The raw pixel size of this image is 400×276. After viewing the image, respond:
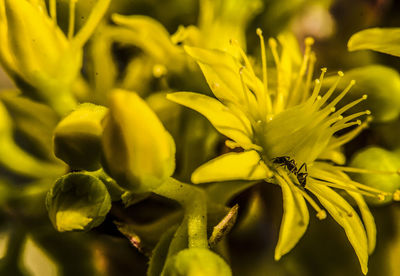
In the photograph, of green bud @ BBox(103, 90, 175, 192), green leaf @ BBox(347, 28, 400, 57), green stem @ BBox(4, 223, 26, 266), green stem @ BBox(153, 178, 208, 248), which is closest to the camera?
green bud @ BBox(103, 90, 175, 192)

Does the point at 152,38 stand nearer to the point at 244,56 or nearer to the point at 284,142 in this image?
the point at 244,56

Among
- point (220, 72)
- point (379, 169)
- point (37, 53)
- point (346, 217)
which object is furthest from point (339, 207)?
point (37, 53)

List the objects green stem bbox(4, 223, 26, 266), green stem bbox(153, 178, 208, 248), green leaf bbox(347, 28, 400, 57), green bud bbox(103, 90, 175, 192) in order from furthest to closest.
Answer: green stem bbox(4, 223, 26, 266) < green leaf bbox(347, 28, 400, 57) < green stem bbox(153, 178, 208, 248) < green bud bbox(103, 90, 175, 192)

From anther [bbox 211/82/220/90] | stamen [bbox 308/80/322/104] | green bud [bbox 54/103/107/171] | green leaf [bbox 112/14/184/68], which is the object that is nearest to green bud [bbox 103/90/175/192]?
green bud [bbox 54/103/107/171]

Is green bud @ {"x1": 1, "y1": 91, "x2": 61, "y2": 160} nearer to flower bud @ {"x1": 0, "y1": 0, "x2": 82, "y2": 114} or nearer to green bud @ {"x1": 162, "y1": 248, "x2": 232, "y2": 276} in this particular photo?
flower bud @ {"x1": 0, "y1": 0, "x2": 82, "y2": 114}

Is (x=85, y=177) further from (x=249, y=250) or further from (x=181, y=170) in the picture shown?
(x=249, y=250)

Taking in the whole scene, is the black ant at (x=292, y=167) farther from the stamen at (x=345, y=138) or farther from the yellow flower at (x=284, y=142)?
the stamen at (x=345, y=138)

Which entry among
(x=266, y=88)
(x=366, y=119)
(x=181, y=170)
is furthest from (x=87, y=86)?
(x=366, y=119)
